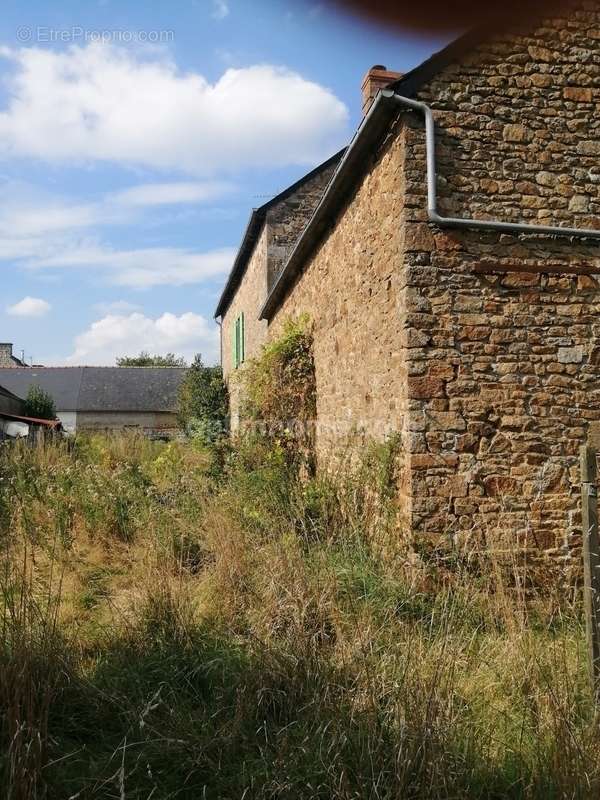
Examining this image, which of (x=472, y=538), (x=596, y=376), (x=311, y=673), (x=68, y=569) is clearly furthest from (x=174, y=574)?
(x=596, y=376)

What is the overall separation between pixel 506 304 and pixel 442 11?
5.01 meters

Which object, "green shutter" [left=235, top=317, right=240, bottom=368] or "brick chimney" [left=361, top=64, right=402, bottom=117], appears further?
"green shutter" [left=235, top=317, right=240, bottom=368]

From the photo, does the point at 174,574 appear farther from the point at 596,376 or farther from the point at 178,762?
the point at 596,376

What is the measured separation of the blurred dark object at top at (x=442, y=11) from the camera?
0.90m

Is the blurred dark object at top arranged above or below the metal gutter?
below

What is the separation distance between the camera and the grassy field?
2.76m

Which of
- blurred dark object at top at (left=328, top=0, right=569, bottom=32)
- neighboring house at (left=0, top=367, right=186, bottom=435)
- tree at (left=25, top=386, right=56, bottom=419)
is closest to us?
blurred dark object at top at (left=328, top=0, right=569, bottom=32)

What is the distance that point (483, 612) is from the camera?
4.53 meters

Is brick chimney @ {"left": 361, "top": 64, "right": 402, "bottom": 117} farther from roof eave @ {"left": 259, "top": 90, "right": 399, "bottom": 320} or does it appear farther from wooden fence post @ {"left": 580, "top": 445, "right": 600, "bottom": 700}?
wooden fence post @ {"left": 580, "top": 445, "right": 600, "bottom": 700}

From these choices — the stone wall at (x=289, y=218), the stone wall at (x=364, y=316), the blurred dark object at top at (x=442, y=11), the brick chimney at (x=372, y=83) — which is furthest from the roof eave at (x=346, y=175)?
the blurred dark object at top at (x=442, y=11)

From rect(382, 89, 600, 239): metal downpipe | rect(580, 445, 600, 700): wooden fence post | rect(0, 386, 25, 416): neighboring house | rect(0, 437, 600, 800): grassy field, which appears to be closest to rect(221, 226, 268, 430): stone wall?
rect(382, 89, 600, 239): metal downpipe

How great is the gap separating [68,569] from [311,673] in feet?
11.0

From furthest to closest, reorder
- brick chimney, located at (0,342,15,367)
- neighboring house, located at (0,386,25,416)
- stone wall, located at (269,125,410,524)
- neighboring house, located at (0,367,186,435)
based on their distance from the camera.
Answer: brick chimney, located at (0,342,15,367) < neighboring house, located at (0,367,186,435) < neighboring house, located at (0,386,25,416) < stone wall, located at (269,125,410,524)

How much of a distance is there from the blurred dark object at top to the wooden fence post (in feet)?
9.44
